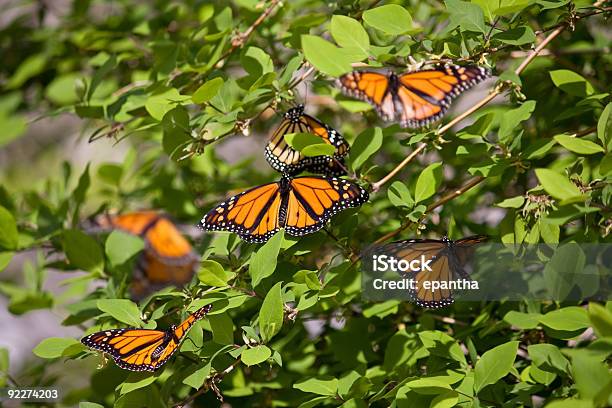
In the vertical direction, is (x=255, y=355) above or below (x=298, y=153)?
below

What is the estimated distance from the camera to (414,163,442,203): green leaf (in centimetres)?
116

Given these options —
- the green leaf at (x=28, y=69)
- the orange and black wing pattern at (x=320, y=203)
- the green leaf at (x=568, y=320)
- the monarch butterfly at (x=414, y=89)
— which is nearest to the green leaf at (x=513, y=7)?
the monarch butterfly at (x=414, y=89)

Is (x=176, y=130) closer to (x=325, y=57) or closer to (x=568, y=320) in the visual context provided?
(x=325, y=57)

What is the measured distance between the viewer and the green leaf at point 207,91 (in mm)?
1108

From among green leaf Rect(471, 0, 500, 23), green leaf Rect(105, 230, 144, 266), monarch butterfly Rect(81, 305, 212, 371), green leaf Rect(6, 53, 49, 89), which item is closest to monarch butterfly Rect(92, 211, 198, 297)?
green leaf Rect(6, 53, 49, 89)

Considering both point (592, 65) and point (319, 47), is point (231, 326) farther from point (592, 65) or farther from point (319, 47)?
point (592, 65)

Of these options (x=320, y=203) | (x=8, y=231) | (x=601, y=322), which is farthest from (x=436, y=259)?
(x=8, y=231)

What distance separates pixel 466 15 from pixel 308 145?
0.32m

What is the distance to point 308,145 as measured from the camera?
3.52ft

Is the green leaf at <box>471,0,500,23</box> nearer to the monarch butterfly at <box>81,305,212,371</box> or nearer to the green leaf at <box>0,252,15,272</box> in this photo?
the monarch butterfly at <box>81,305,212,371</box>

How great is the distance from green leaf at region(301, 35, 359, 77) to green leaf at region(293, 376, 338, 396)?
0.50 meters

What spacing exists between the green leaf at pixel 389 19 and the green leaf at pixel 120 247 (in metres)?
0.71

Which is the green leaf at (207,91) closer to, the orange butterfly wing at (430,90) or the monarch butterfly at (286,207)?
the monarch butterfly at (286,207)

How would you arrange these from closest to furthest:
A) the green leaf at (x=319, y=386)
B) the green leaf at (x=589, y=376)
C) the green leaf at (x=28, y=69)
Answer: the green leaf at (x=589, y=376) < the green leaf at (x=319, y=386) < the green leaf at (x=28, y=69)
